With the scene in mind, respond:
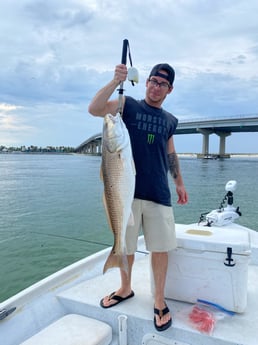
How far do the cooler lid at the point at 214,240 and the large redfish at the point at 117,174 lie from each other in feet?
2.10

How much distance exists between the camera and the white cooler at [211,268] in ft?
8.19

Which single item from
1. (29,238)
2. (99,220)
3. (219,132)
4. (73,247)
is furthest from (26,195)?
(219,132)

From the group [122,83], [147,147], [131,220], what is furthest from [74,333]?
[122,83]

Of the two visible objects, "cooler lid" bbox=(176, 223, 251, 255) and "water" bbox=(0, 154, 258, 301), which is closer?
"cooler lid" bbox=(176, 223, 251, 255)

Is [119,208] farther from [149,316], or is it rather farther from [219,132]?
[219,132]

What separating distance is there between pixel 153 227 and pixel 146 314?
2.36 feet

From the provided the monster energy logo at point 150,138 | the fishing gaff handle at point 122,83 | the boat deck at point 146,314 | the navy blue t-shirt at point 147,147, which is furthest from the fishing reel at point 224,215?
the fishing gaff handle at point 122,83

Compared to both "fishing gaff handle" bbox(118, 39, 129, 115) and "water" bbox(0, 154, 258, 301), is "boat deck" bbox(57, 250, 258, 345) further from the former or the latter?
"water" bbox(0, 154, 258, 301)

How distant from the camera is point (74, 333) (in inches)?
91.2

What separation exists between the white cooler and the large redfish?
26.3 inches

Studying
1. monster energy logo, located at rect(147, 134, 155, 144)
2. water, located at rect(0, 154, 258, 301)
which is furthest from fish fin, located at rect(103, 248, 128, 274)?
water, located at rect(0, 154, 258, 301)

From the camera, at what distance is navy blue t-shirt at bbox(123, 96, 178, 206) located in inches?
96.5

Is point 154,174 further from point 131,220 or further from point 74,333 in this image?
point 74,333

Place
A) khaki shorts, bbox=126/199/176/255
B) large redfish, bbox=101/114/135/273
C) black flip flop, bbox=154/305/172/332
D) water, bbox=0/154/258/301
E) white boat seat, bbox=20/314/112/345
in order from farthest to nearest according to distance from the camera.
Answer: water, bbox=0/154/258/301 < khaki shorts, bbox=126/199/176/255 < black flip flop, bbox=154/305/172/332 < white boat seat, bbox=20/314/112/345 < large redfish, bbox=101/114/135/273
